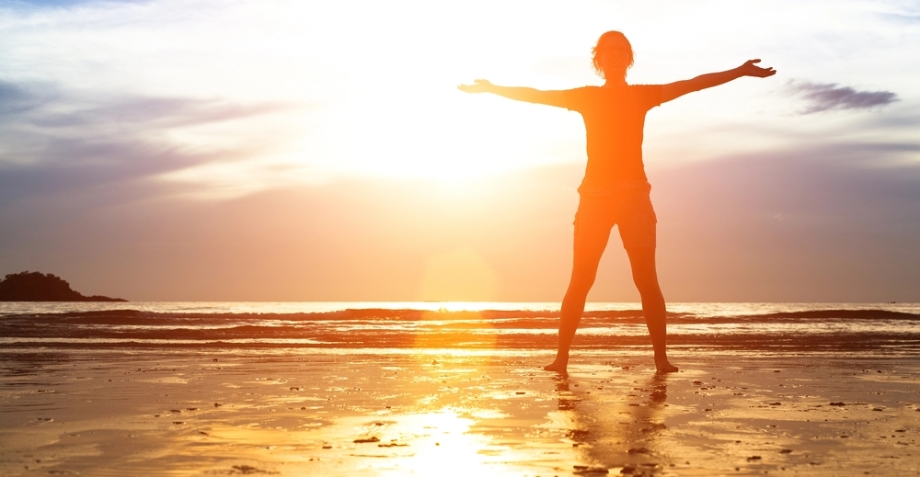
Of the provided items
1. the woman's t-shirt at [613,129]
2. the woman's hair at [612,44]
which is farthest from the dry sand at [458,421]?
the woman's hair at [612,44]

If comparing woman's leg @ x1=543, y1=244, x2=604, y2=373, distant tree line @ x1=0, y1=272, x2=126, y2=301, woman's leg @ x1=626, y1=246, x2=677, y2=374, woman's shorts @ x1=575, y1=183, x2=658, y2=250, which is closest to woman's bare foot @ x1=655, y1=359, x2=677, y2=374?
woman's leg @ x1=626, y1=246, x2=677, y2=374

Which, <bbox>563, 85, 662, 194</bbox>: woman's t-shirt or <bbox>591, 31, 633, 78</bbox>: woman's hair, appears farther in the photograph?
<bbox>591, 31, 633, 78</bbox>: woman's hair

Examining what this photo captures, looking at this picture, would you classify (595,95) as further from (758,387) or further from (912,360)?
(912,360)

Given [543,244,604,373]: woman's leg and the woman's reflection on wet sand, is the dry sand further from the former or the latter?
[543,244,604,373]: woman's leg

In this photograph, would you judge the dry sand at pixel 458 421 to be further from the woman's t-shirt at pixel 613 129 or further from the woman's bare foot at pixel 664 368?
the woman's t-shirt at pixel 613 129

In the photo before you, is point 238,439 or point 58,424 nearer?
point 238,439

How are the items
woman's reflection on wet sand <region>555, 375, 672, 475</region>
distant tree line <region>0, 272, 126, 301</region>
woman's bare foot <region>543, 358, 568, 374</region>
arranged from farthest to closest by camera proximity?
distant tree line <region>0, 272, 126, 301</region>, woman's bare foot <region>543, 358, 568, 374</region>, woman's reflection on wet sand <region>555, 375, 672, 475</region>

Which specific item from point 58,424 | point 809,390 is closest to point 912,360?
point 809,390

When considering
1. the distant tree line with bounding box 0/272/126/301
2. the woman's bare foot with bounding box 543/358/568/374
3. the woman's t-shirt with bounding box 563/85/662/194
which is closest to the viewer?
the woman's t-shirt with bounding box 563/85/662/194

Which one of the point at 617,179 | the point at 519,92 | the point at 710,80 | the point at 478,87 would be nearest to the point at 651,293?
the point at 617,179

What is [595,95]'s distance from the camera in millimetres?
7465

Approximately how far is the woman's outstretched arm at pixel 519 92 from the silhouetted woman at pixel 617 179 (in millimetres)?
10

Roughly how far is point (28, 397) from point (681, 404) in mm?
4504

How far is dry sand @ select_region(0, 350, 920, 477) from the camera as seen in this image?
10.2ft
